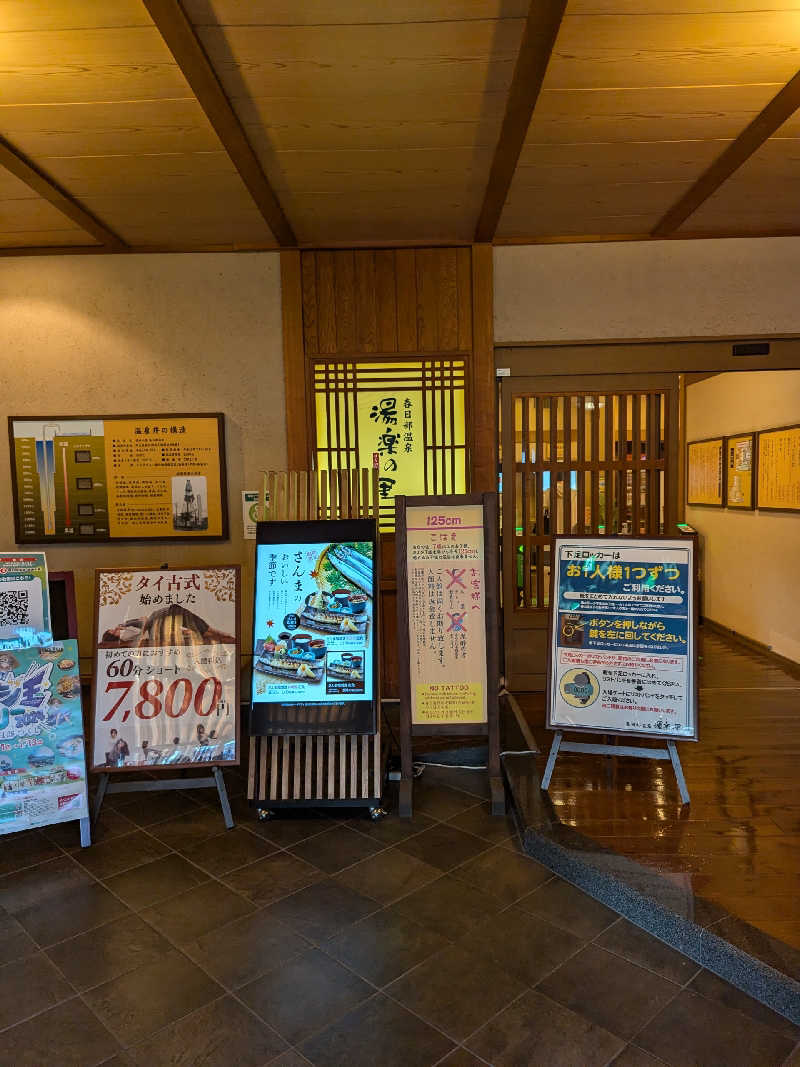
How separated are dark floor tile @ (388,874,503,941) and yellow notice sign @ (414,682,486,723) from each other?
0.78 metres

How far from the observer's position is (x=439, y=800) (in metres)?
3.60

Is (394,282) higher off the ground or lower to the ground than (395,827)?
higher

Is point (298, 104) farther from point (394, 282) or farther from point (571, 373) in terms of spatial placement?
point (571, 373)

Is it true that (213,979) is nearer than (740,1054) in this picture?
No

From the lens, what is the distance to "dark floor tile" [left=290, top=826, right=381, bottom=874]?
3056mm

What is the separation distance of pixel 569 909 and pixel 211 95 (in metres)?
3.39

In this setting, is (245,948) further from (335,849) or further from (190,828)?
(190,828)

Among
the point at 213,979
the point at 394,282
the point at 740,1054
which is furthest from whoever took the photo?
the point at 394,282

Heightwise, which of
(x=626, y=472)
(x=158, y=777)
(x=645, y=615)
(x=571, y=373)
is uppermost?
(x=571, y=373)

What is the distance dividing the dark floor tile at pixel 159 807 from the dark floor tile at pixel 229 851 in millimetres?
357

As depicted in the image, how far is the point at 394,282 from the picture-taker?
4.79 m

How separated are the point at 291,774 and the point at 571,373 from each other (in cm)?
315

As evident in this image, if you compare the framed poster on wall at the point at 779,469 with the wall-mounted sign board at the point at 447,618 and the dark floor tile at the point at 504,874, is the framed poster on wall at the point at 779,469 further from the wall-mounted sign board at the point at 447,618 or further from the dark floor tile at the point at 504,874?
the dark floor tile at the point at 504,874

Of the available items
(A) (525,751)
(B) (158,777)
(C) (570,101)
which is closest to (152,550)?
(B) (158,777)
